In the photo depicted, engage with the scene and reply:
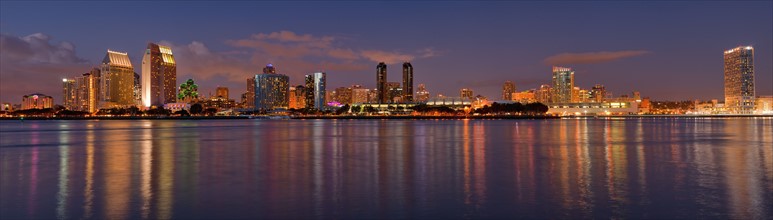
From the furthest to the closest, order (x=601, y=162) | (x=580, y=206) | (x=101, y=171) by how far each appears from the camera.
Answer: (x=601, y=162) < (x=101, y=171) < (x=580, y=206)

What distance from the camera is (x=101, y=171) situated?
25.1 metres

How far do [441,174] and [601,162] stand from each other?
33.6 feet

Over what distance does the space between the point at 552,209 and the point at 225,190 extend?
35.1 feet

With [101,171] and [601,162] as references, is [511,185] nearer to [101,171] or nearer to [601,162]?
[601,162]

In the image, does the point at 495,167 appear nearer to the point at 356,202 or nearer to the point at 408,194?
the point at 408,194

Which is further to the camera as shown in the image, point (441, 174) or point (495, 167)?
point (495, 167)

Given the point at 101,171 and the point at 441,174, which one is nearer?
the point at 441,174

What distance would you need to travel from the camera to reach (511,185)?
19.9 meters

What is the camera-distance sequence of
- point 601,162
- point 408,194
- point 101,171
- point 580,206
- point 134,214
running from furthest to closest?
point 601,162
point 101,171
point 408,194
point 580,206
point 134,214

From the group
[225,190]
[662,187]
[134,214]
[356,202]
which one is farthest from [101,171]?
[662,187]

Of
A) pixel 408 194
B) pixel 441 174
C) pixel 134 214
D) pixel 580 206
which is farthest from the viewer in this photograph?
pixel 441 174

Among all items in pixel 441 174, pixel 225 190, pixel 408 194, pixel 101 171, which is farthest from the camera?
pixel 101 171

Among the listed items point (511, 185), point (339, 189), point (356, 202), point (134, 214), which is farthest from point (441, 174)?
point (134, 214)

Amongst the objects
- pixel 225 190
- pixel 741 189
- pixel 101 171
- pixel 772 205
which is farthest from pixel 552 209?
pixel 101 171
